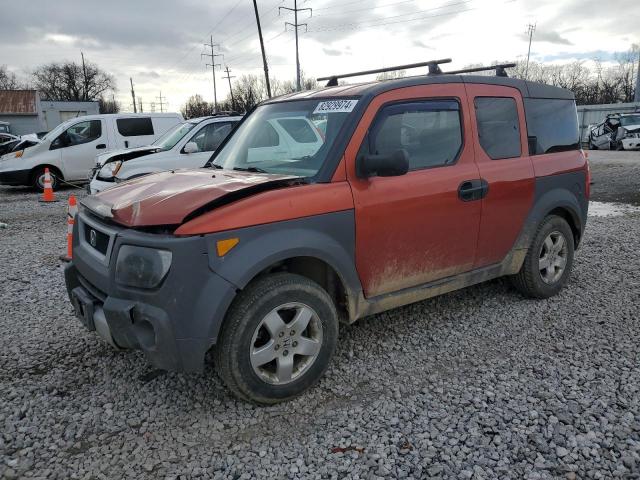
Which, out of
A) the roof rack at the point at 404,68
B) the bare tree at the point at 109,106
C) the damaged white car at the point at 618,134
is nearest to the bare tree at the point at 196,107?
the bare tree at the point at 109,106

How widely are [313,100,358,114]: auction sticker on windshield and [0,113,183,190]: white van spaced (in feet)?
37.5

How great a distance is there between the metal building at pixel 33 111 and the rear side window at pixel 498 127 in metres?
56.3

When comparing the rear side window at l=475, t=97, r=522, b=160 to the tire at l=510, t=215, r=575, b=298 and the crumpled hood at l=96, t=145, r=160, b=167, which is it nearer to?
the tire at l=510, t=215, r=575, b=298

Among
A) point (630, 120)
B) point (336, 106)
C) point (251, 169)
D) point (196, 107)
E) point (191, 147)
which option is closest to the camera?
point (336, 106)

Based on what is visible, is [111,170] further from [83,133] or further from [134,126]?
[83,133]

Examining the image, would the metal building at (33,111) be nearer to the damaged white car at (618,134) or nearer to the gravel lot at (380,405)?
the damaged white car at (618,134)

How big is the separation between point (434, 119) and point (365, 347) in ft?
5.95

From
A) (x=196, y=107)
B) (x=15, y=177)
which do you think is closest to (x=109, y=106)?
(x=196, y=107)

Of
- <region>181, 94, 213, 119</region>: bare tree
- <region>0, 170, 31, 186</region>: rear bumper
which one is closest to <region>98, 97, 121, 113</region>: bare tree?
<region>181, 94, 213, 119</region>: bare tree

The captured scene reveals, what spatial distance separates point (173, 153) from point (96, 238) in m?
6.67

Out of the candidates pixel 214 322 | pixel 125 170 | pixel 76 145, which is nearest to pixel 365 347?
Result: pixel 214 322

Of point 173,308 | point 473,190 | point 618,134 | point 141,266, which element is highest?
point 618,134

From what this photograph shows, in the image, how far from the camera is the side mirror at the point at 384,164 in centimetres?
312

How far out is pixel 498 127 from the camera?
4152 millimetres
